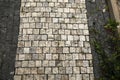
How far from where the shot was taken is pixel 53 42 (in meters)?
6.83

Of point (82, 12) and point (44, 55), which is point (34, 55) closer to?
point (44, 55)

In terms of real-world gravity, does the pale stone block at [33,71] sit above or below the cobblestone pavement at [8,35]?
below

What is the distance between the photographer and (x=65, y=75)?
20.6ft

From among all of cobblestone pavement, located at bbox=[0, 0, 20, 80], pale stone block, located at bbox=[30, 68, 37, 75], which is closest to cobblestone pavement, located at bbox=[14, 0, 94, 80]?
pale stone block, located at bbox=[30, 68, 37, 75]

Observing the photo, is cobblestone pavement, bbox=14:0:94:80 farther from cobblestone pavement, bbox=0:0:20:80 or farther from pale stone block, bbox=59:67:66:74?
cobblestone pavement, bbox=0:0:20:80

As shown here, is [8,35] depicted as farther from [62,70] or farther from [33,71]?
[62,70]

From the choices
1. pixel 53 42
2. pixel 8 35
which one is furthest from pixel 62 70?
pixel 8 35

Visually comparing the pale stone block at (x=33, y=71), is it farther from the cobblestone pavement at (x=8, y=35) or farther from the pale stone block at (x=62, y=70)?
the pale stone block at (x=62, y=70)

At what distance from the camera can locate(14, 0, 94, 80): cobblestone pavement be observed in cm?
634

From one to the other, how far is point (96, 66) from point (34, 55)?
178 cm

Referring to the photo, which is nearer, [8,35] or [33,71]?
[33,71]

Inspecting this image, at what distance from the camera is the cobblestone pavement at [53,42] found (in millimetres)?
6340

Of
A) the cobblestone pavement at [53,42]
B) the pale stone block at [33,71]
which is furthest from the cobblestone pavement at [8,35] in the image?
the pale stone block at [33,71]

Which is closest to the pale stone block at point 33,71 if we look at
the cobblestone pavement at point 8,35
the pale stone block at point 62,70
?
the cobblestone pavement at point 8,35
